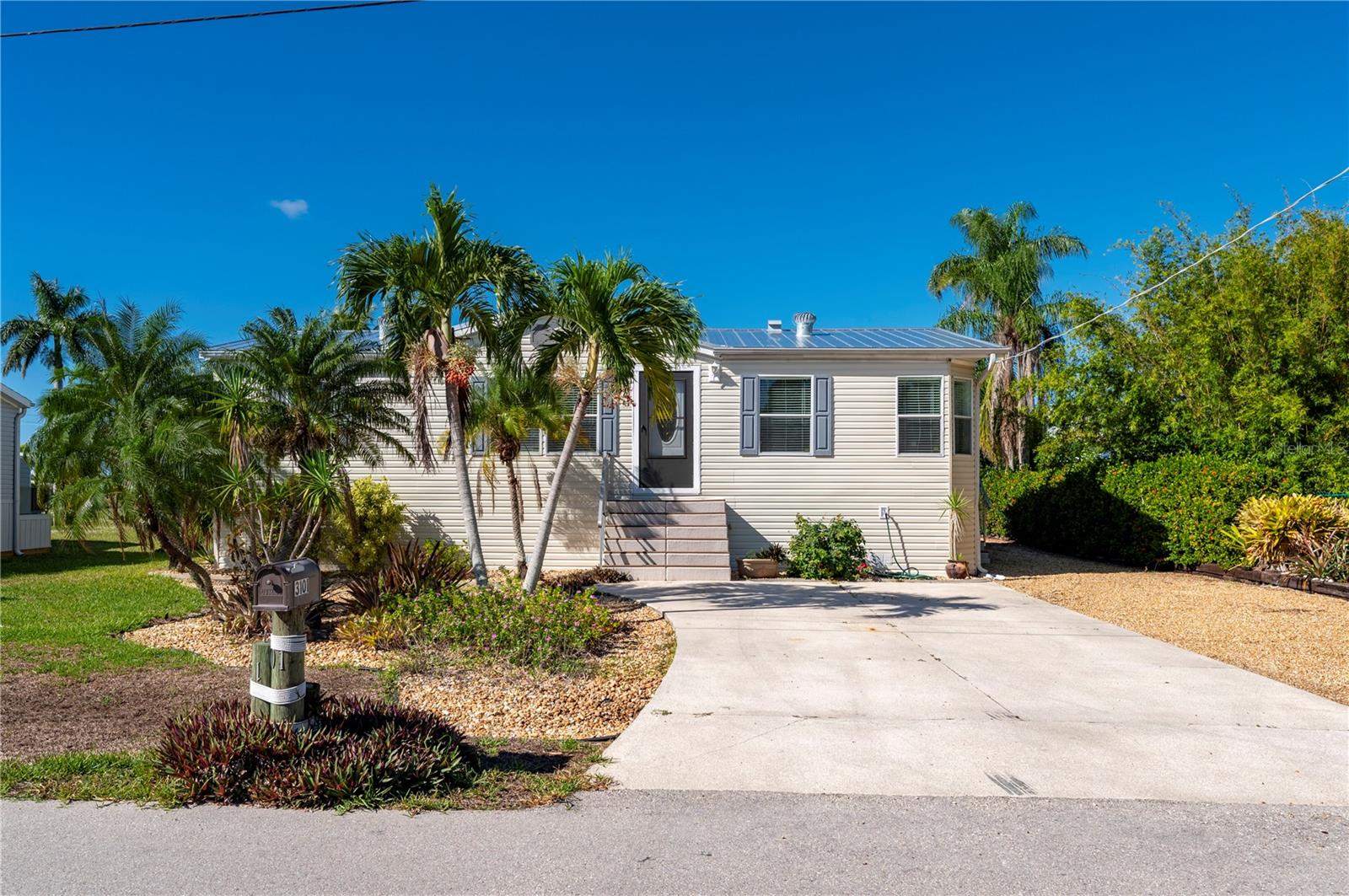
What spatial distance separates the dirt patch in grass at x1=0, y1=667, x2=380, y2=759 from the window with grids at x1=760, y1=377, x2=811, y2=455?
7891 millimetres

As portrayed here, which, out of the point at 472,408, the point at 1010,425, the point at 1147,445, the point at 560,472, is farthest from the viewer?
the point at 1010,425

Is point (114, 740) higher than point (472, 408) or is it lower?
lower

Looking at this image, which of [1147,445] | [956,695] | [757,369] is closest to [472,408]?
[757,369]

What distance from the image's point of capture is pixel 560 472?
8.60 meters

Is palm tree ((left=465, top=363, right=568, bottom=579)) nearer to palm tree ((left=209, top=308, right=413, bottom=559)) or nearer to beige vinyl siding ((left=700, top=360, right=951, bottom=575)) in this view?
palm tree ((left=209, top=308, right=413, bottom=559))

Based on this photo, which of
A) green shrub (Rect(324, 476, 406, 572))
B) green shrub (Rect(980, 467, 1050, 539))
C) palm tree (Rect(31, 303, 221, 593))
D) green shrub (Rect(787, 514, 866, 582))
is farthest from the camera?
green shrub (Rect(980, 467, 1050, 539))

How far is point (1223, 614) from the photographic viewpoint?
931 centimetres

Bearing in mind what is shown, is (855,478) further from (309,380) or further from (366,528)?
(309,380)

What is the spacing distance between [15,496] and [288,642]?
16.7m

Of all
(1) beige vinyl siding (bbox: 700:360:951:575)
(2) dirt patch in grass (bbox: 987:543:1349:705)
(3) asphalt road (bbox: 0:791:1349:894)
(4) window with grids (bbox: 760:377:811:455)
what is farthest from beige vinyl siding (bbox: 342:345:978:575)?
(3) asphalt road (bbox: 0:791:1349:894)

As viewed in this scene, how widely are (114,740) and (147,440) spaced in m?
3.53

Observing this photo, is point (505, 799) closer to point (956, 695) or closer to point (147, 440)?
point (956, 695)

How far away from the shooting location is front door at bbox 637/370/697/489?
44.1 ft

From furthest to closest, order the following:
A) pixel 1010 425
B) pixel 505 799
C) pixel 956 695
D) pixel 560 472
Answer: pixel 1010 425 → pixel 560 472 → pixel 956 695 → pixel 505 799
